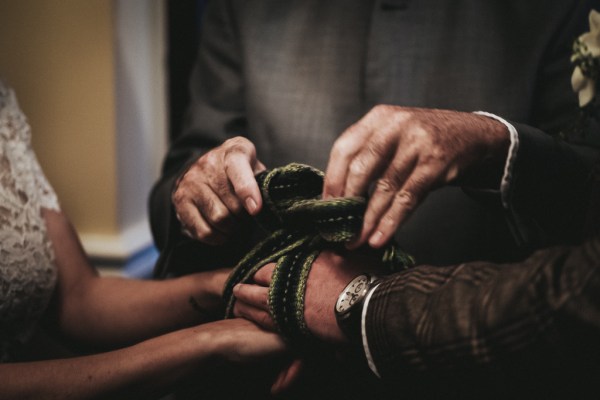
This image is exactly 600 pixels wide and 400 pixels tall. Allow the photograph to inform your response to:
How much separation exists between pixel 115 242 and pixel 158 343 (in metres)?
0.84

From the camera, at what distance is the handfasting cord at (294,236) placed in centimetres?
48

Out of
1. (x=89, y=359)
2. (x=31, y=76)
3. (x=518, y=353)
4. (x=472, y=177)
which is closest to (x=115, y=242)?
(x=31, y=76)

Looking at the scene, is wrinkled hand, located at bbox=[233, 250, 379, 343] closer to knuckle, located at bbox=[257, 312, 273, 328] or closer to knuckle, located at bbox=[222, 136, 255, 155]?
knuckle, located at bbox=[257, 312, 273, 328]

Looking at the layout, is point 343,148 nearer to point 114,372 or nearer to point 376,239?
point 376,239

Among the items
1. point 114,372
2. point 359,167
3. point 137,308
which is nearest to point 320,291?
point 359,167

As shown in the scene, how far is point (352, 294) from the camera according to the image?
1.61 feet

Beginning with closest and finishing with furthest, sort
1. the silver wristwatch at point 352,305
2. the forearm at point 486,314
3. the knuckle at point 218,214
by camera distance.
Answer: the forearm at point 486,314 → the silver wristwatch at point 352,305 → the knuckle at point 218,214

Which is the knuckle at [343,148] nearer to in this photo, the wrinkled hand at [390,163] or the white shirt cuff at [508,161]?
the wrinkled hand at [390,163]

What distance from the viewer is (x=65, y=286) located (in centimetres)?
80

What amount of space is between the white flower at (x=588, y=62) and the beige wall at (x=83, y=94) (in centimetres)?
107

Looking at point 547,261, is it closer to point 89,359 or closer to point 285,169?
point 285,169

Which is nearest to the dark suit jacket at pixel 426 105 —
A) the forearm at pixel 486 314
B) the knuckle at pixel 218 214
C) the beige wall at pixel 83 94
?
the forearm at pixel 486 314

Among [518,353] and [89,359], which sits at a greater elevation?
[518,353]

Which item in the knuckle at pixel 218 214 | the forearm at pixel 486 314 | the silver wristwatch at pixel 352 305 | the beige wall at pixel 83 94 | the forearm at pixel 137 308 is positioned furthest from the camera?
the beige wall at pixel 83 94
